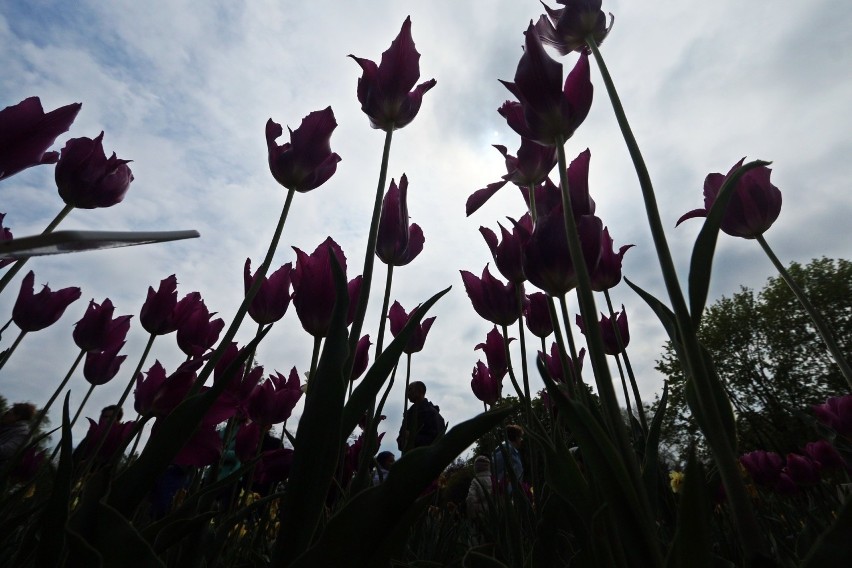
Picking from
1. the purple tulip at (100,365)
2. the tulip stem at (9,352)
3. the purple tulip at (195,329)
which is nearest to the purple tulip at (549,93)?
the purple tulip at (195,329)

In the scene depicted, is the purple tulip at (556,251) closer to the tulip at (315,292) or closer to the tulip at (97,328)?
the tulip at (315,292)

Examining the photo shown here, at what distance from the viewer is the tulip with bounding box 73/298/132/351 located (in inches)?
74.0

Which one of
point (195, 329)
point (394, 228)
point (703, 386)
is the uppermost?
point (394, 228)

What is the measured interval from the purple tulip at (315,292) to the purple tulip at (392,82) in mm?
433

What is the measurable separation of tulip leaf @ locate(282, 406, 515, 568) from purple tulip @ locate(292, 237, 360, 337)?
650 mm

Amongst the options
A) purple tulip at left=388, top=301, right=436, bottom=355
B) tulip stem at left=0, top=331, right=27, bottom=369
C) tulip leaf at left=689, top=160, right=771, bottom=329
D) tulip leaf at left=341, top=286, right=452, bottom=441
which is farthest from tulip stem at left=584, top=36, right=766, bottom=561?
tulip stem at left=0, top=331, right=27, bottom=369

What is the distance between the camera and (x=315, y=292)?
3.79 ft

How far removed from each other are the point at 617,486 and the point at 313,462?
1.31ft

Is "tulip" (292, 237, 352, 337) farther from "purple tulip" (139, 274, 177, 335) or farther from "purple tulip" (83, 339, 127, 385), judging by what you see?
"purple tulip" (83, 339, 127, 385)

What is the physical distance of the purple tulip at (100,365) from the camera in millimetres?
2037

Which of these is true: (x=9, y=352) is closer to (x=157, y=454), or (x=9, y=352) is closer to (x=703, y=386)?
(x=157, y=454)

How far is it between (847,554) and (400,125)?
4.15 feet

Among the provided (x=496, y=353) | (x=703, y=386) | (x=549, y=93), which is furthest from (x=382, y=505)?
(x=496, y=353)

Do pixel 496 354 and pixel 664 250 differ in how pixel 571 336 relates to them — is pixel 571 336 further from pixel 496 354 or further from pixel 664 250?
pixel 496 354
